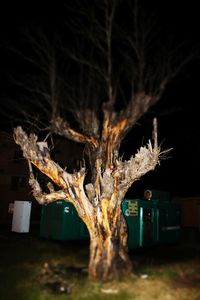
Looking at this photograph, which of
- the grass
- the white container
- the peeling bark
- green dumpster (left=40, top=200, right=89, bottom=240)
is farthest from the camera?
the white container

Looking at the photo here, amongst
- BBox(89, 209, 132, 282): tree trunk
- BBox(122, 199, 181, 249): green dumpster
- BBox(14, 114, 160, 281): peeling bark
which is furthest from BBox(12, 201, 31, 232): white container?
BBox(89, 209, 132, 282): tree trunk

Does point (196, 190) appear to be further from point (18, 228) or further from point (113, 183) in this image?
point (113, 183)

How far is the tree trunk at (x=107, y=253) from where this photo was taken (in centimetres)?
766

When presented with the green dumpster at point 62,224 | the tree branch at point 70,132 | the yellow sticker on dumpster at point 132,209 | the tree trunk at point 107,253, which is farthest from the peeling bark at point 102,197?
the green dumpster at point 62,224

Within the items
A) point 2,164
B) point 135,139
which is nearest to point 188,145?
point 135,139

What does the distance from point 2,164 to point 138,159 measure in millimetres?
24548

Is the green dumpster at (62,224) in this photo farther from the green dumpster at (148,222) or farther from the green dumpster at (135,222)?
the green dumpster at (148,222)

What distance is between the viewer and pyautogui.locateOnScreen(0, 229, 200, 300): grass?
6.53 meters

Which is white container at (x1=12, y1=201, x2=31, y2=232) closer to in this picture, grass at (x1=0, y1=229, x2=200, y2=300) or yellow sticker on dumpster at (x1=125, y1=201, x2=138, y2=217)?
grass at (x1=0, y1=229, x2=200, y2=300)

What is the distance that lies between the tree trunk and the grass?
0.95 feet

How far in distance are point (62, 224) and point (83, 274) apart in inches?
201

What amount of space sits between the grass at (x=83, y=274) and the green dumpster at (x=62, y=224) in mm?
655

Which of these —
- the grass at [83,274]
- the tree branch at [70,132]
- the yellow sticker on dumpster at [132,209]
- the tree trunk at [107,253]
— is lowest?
the grass at [83,274]

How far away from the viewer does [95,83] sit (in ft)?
41.4
